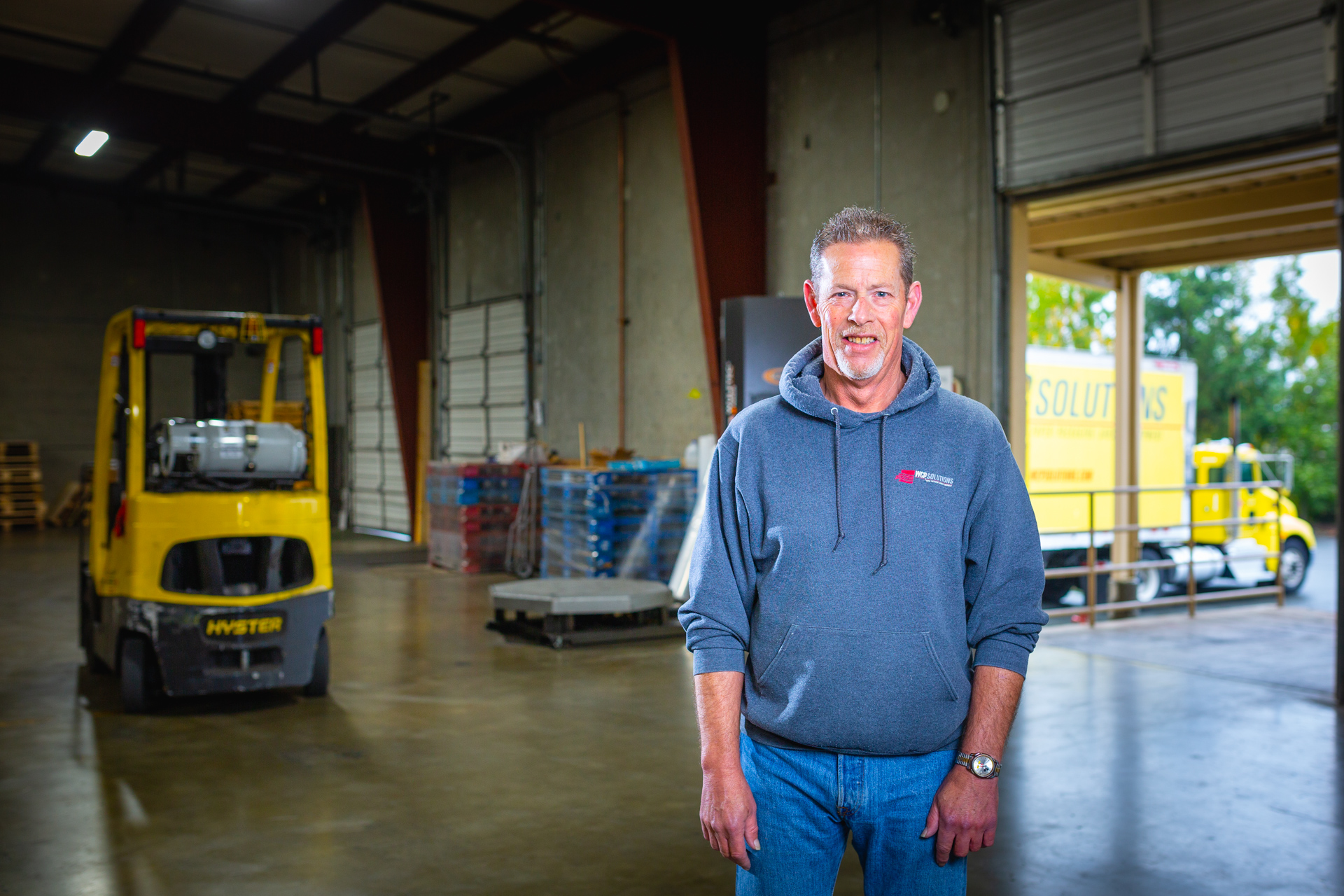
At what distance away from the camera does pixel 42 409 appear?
20750 mm

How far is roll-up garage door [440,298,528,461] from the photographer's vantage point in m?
15.4

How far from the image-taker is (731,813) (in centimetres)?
199

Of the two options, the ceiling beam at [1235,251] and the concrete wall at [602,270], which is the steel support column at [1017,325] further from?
the ceiling beam at [1235,251]

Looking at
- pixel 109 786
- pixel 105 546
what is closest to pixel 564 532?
pixel 105 546

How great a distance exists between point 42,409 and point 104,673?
52.4 ft

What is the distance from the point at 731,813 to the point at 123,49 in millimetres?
14428

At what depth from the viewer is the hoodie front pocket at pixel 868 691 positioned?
1.96 metres

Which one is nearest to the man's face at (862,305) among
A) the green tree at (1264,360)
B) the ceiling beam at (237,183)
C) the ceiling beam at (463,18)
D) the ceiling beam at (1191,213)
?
the ceiling beam at (1191,213)

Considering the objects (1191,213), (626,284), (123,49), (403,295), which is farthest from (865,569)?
(403,295)

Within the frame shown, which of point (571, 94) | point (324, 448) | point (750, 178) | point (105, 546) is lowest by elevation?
point (105, 546)

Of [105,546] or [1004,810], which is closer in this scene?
[1004,810]

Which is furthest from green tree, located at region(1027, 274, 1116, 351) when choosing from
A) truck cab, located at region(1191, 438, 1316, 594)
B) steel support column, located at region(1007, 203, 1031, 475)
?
steel support column, located at region(1007, 203, 1031, 475)

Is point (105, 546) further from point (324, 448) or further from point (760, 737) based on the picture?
point (760, 737)

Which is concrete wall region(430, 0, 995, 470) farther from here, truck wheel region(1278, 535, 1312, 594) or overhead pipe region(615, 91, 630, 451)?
truck wheel region(1278, 535, 1312, 594)
